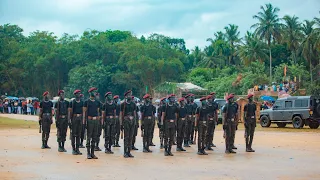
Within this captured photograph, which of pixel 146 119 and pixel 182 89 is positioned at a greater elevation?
pixel 182 89

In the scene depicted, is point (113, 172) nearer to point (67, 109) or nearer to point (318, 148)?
point (67, 109)

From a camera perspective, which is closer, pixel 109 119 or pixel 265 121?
pixel 109 119

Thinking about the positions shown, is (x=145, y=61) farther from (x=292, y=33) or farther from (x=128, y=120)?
(x=128, y=120)

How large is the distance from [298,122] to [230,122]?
1652 cm

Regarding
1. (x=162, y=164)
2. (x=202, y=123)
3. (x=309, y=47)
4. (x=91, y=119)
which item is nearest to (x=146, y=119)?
(x=202, y=123)

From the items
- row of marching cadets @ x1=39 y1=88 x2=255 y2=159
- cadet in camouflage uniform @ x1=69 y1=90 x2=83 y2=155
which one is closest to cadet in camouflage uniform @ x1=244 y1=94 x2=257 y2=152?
row of marching cadets @ x1=39 y1=88 x2=255 y2=159

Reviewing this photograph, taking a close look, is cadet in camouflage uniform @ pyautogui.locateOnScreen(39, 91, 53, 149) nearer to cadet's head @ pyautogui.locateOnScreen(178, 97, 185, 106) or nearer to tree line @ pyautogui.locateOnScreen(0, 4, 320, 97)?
cadet's head @ pyautogui.locateOnScreen(178, 97, 185, 106)

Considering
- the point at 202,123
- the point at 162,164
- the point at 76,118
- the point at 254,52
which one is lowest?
the point at 162,164

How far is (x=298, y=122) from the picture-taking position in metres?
33.7

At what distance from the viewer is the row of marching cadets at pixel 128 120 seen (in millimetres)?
16516

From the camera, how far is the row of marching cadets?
54.2 ft

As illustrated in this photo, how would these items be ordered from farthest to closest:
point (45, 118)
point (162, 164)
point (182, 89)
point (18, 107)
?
point (18, 107) → point (182, 89) → point (45, 118) → point (162, 164)

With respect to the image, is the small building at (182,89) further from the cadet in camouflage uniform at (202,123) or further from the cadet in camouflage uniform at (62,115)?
the cadet in camouflage uniform at (202,123)

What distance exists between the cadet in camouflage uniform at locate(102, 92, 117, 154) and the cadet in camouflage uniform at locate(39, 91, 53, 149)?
194cm
